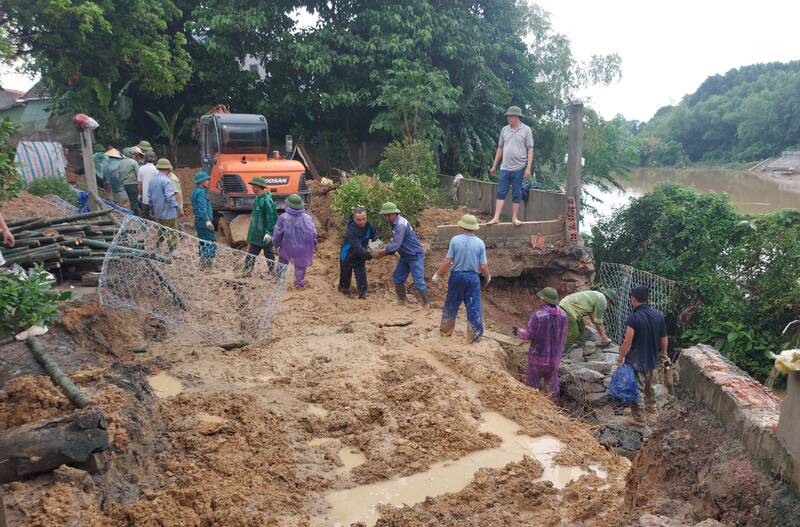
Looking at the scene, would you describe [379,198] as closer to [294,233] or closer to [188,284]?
[294,233]

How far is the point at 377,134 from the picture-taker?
2086 centimetres

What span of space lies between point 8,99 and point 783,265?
27661 millimetres

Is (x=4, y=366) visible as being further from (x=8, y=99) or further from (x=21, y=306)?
(x=8, y=99)

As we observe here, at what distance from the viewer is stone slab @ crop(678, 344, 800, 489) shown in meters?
2.77

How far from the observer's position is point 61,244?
23.6 feet

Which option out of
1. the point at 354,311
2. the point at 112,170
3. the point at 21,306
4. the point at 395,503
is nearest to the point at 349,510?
the point at 395,503

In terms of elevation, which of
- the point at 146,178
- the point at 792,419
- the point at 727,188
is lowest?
the point at 727,188

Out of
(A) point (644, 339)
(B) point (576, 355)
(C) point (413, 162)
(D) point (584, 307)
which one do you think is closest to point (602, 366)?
(B) point (576, 355)

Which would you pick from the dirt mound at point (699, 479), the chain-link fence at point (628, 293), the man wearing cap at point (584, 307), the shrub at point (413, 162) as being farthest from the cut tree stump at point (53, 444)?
the shrub at point (413, 162)

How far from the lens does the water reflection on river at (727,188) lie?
27028mm

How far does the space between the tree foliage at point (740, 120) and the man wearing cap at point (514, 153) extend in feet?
159

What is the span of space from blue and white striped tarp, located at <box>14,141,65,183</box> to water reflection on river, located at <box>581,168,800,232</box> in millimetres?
13506

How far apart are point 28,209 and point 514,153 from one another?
7.46 m

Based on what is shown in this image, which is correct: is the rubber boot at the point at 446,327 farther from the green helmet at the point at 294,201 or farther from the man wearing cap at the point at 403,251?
the green helmet at the point at 294,201
